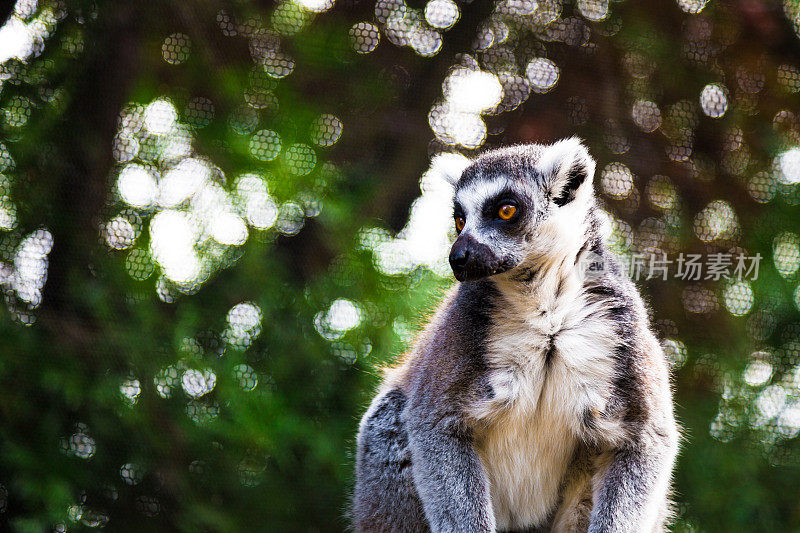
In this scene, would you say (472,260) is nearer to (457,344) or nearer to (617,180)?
(457,344)

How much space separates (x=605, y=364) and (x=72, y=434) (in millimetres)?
2592

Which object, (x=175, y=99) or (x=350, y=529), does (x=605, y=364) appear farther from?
(x=175, y=99)

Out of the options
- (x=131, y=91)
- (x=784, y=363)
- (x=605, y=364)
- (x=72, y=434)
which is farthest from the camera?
(x=784, y=363)

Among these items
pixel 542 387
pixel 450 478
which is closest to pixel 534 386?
pixel 542 387

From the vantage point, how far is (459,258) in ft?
7.26

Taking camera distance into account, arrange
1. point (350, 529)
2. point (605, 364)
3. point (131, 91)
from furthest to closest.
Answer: point (131, 91)
point (350, 529)
point (605, 364)

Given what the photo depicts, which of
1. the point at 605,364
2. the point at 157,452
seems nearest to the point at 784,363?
the point at 605,364

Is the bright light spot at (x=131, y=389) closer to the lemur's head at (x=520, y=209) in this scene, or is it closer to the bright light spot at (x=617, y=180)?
the lemur's head at (x=520, y=209)

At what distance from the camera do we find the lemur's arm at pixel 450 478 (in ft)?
7.44

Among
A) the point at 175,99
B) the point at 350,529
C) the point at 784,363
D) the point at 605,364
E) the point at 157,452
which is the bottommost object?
the point at 784,363

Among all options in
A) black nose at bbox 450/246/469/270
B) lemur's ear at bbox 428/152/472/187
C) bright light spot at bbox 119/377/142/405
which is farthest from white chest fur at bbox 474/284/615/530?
bright light spot at bbox 119/377/142/405

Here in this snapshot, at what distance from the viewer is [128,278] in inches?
144

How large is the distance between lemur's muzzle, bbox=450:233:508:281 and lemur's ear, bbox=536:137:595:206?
0.40m

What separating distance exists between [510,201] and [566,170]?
268 millimetres
